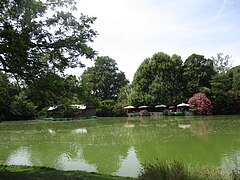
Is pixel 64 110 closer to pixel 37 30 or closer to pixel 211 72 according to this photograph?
pixel 37 30

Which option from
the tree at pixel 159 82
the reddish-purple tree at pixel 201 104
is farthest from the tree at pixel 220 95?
the tree at pixel 159 82

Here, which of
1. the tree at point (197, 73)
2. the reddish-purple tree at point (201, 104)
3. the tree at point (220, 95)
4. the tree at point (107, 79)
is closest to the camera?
the reddish-purple tree at point (201, 104)

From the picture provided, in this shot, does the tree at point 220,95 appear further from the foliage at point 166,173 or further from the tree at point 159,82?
the foliage at point 166,173

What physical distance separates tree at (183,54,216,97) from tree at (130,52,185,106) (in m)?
1.50

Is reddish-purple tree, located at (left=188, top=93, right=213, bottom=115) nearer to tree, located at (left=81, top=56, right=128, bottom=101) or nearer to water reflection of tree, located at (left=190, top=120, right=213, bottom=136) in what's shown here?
water reflection of tree, located at (left=190, top=120, right=213, bottom=136)

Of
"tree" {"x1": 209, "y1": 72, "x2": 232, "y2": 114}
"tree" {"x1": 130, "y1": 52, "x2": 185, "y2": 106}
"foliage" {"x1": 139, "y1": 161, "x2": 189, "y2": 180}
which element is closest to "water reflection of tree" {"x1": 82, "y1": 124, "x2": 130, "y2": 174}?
"foliage" {"x1": 139, "y1": 161, "x2": 189, "y2": 180}

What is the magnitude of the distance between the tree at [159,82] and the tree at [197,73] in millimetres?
1496

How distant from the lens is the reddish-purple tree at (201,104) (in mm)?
44031

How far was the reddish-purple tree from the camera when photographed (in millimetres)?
44031

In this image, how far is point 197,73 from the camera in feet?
162

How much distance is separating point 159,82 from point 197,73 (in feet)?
20.0

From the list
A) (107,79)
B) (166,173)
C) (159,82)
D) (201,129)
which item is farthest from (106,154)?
(107,79)

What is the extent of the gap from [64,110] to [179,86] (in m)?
43.1

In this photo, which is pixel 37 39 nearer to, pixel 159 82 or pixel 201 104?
pixel 201 104
